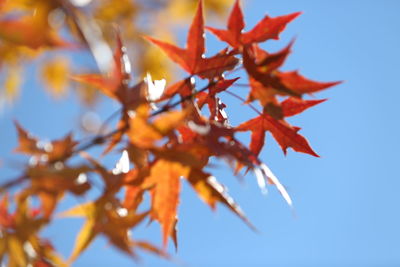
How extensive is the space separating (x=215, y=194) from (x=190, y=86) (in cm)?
21

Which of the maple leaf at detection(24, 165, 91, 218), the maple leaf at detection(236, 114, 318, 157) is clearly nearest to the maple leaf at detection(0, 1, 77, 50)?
the maple leaf at detection(24, 165, 91, 218)

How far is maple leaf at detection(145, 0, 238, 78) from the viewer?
774 millimetres

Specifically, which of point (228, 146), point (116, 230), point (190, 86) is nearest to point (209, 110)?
point (190, 86)

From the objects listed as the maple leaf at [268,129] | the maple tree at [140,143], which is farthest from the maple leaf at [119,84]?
the maple leaf at [268,129]

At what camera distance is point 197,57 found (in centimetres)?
80

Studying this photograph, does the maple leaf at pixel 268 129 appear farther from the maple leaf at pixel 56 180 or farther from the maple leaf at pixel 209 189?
the maple leaf at pixel 56 180

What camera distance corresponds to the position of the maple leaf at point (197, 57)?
774mm

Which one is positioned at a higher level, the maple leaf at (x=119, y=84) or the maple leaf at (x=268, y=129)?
the maple leaf at (x=268, y=129)

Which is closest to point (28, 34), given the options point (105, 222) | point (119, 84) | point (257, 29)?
point (119, 84)

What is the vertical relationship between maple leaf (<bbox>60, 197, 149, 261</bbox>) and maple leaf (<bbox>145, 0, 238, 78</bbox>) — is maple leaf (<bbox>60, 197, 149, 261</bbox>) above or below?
below

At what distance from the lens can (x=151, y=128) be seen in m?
0.63

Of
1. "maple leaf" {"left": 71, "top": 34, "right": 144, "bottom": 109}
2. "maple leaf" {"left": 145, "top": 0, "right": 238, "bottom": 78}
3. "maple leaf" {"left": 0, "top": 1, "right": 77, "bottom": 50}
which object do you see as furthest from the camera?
"maple leaf" {"left": 145, "top": 0, "right": 238, "bottom": 78}

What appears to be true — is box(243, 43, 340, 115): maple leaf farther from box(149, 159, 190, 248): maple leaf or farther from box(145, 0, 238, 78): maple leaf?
box(149, 159, 190, 248): maple leaf

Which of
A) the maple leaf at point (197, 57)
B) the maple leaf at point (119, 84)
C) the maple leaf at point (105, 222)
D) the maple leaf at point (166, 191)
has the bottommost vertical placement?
the maple leaf at point (105, 222)
